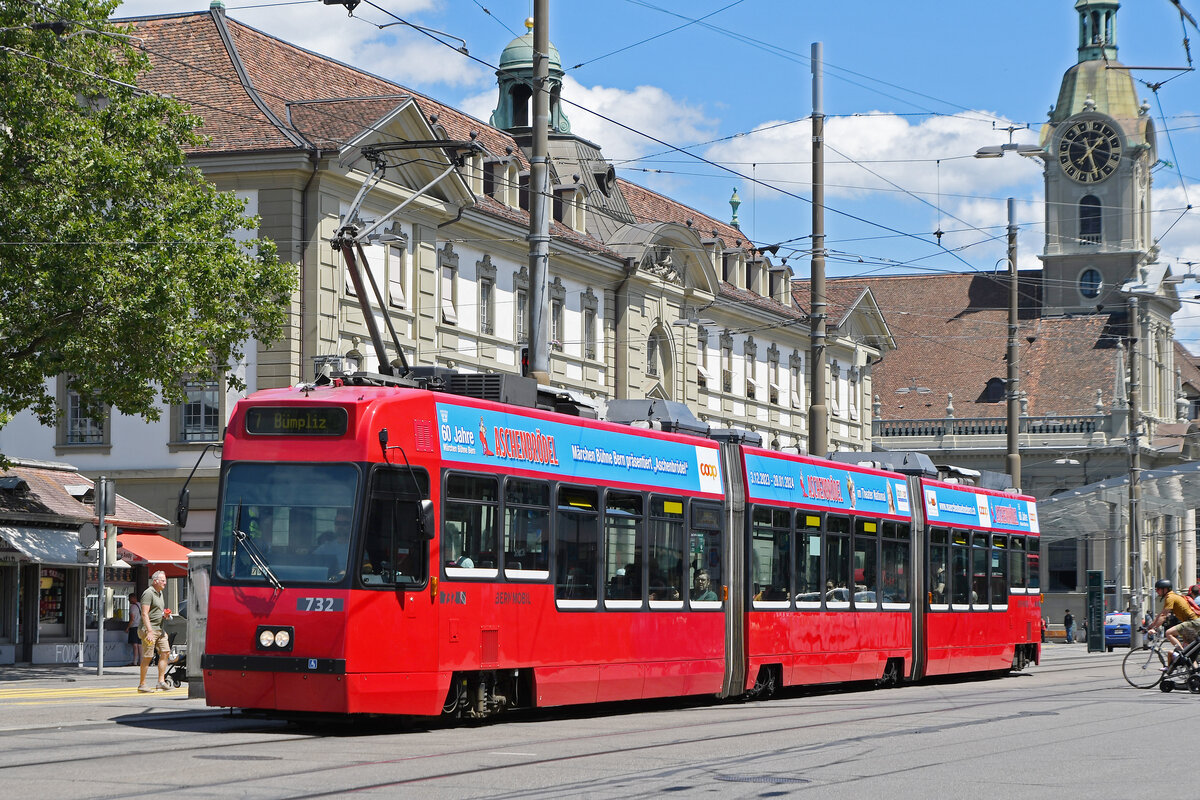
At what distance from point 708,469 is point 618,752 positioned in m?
6.76

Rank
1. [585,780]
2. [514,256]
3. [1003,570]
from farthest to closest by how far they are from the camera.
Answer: [514,256] → [1003,570] → [585,780]

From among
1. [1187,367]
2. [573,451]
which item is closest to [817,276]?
[573,451]

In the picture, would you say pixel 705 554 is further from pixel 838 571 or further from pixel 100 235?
pixel 100 235

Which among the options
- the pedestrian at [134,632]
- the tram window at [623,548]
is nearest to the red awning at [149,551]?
the pedestrian at [134,632]

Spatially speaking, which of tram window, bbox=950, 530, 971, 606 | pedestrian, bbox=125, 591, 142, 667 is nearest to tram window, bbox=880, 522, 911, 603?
tram window, bbox=950, 530, 971, 606

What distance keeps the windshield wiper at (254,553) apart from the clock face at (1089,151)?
286 ft

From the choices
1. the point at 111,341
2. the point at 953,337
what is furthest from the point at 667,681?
the point at 953,337

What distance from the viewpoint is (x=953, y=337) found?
98.9m

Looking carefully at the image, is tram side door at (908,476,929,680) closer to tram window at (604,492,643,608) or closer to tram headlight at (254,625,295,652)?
tram window at (604,492,643,608)

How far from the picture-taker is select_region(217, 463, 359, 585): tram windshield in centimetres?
1479

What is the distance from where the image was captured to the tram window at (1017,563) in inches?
1166

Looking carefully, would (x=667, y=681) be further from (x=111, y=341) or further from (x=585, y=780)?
(x=111, y=341)

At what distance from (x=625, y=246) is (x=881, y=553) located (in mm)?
28907

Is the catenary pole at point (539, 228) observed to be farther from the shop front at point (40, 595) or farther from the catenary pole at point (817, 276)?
the shop front at point (40, 595)
